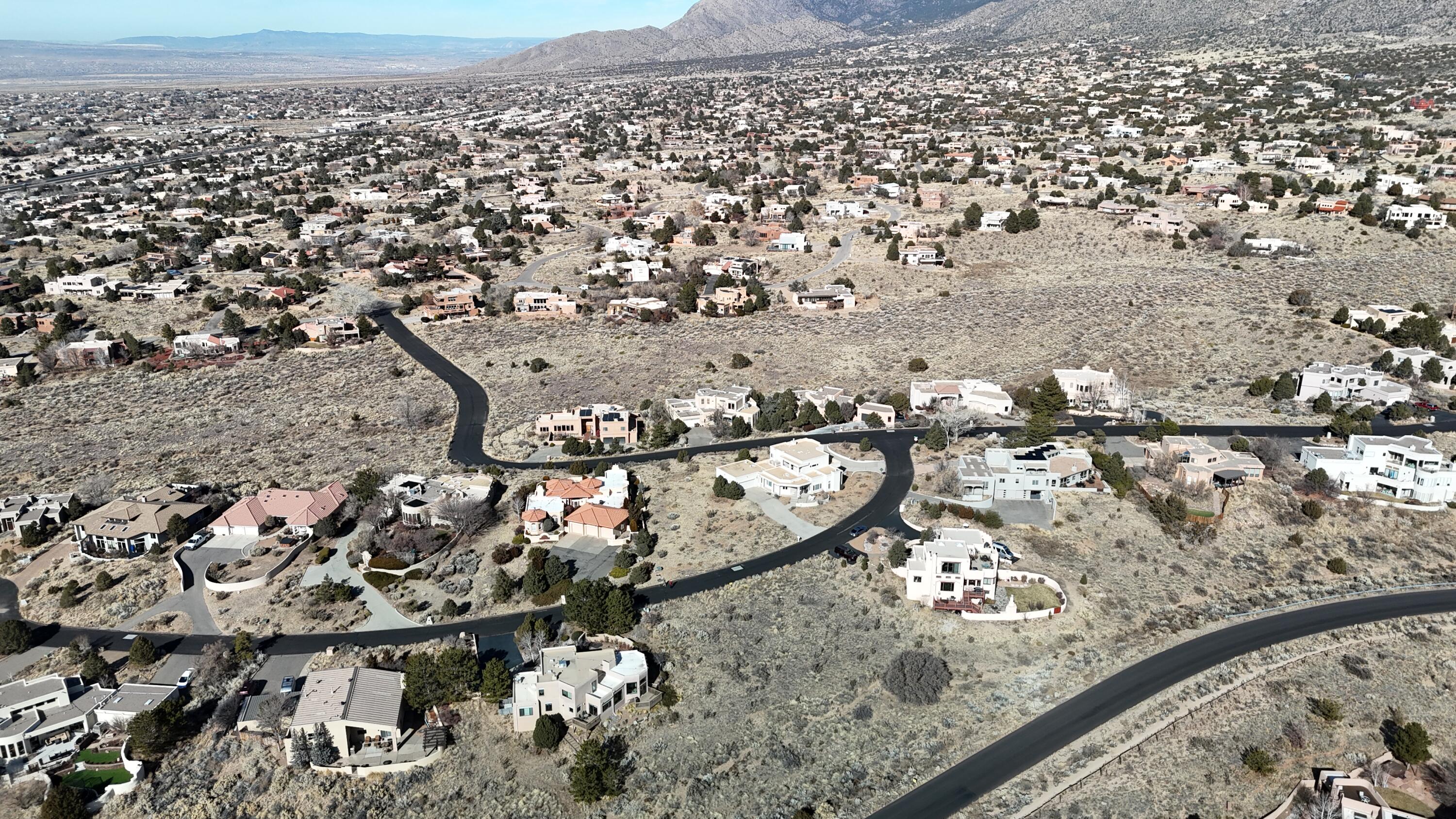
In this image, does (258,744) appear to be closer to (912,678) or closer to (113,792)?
(113,792)

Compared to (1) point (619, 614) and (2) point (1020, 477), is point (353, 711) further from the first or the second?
(2) point (1020, 477)

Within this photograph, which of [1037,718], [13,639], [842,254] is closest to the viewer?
[1037,718]

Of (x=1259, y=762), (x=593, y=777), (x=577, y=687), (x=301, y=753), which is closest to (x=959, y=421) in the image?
(x=1259, y=762)

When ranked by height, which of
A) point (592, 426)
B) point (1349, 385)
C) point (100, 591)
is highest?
point (1349, 385)

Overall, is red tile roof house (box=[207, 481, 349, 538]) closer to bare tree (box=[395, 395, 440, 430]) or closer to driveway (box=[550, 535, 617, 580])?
driveway (box=[550, 535, 617, 580])

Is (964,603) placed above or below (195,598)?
above

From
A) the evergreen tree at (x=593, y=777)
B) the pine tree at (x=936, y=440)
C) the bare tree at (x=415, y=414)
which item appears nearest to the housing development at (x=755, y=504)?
the evergreen tree at (x=593, y=777)

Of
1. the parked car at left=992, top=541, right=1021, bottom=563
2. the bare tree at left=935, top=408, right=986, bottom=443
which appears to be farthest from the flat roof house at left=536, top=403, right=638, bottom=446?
the parked car at left=992, top=541, right=1021, bottom=563
